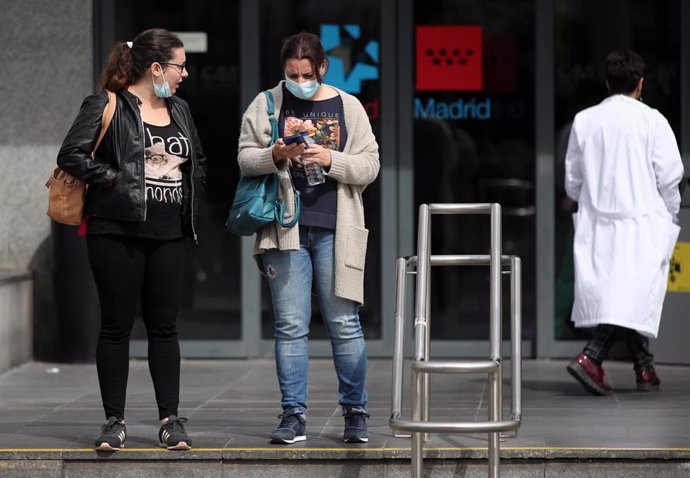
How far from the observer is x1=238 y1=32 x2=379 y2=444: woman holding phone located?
622 cm

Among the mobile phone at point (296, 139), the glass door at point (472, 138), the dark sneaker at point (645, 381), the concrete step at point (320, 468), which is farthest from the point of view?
the glass door at point (472, 138)

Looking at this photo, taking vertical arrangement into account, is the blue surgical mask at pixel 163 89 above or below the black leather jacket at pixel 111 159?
above

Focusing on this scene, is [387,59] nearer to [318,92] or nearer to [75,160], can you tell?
[318,92]

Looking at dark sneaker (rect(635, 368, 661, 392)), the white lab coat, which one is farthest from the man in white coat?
dark sneaker (rect(635, 368, 661, 392))

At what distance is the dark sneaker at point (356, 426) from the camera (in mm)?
6359

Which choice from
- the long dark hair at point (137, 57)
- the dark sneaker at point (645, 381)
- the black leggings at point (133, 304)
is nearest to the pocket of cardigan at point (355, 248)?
the black leggings at point (133, 304)

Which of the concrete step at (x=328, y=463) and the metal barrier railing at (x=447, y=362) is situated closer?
the metal barrier railing at (x=447, y=362)

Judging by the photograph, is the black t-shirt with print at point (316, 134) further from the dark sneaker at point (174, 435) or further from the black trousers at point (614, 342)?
the black trousers at point (614, 342)

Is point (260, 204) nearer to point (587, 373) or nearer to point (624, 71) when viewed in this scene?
point (587, 373)

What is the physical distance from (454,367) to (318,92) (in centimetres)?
183

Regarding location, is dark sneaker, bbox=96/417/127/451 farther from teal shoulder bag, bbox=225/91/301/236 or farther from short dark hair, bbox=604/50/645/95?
short dark hair, bbox=604/50/645/95

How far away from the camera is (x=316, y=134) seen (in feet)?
20.6

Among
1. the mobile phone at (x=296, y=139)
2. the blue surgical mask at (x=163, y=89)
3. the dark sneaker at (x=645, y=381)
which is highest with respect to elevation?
the blue surgical mask at (x=163, y=89)

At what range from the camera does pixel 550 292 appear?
9.60 m
